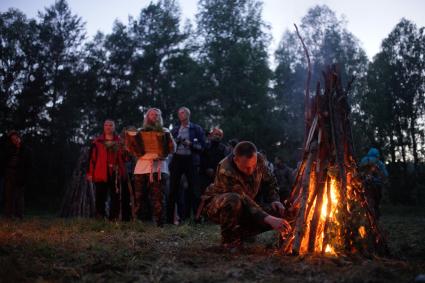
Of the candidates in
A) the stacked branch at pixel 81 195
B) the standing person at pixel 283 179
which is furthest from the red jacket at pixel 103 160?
the standing person at pixel 283 179

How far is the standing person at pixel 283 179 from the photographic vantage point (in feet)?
38.3

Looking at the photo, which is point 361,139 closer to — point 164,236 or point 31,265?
point 164,236

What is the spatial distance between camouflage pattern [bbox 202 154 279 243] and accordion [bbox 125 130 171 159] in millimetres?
2346

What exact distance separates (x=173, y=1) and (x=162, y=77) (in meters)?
6.61

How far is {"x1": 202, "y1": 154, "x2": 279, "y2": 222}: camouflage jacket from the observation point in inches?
188

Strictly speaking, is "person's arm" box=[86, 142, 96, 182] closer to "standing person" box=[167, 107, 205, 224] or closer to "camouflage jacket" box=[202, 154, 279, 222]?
"standing person" box=[167, 107, 205, 224]

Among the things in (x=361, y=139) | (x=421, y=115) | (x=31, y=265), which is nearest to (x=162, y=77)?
(x=361, y=139)

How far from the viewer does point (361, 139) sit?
25844 millimetres

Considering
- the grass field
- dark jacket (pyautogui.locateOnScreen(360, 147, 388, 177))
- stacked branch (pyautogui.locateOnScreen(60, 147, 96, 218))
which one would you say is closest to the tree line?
stacked branch (pyautogui.locateOnScreen(60, 147, 96, 218))

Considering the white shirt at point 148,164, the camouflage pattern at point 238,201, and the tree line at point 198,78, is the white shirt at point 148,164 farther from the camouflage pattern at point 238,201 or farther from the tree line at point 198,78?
the tree line at point 198,78

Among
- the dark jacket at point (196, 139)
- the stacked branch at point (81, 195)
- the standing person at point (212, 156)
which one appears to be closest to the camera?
the dark jacket at point (196, 139)

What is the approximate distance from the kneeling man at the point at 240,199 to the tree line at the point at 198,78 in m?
20.1

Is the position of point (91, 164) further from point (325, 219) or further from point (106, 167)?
point (325, 219)

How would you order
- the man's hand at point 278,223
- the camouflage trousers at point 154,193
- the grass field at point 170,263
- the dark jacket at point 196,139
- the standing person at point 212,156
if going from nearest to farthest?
1. the grass field at point 170,263
2. the man's hand at point 278,223
3. the camouflage trousers at point 154,193
4. the dark jacket at point 196,139
5. the standing person at point 212,156
